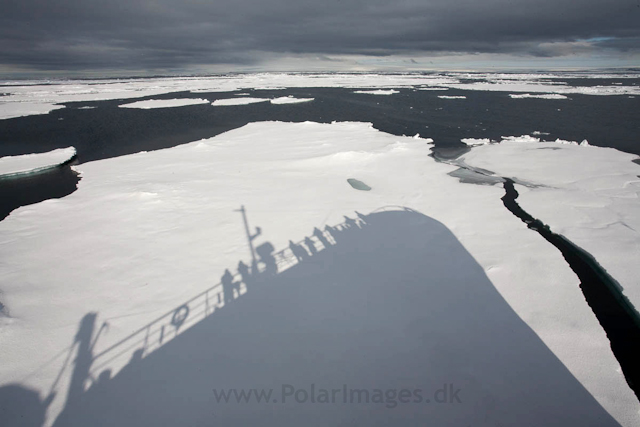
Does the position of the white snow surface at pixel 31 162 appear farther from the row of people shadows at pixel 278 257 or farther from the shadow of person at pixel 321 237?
the shadow of person at pixel 321 237

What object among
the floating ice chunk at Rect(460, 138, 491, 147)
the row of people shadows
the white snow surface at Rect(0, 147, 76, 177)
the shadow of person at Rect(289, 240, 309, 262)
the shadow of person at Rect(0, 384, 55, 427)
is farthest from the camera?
the floating ice chunk at Rect(460, 138, 491, 147)

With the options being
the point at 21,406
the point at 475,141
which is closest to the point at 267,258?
the point at 21,406

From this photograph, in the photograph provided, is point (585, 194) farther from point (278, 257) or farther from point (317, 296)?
point (278, 257)

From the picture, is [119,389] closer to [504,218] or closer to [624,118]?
[504,218]

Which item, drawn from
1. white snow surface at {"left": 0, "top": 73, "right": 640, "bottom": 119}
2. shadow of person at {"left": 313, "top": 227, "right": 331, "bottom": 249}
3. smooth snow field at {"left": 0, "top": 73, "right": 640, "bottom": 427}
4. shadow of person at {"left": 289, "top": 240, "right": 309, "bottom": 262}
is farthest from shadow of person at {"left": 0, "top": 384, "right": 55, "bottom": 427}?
white snow surface at {"left": 0, "top": 73, "right": 640, "bottom": 119}

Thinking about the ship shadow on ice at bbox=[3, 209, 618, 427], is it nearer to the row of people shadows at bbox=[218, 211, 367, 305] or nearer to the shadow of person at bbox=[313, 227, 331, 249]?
the row of people shadows at bbox=[218, 211, 367, 305]

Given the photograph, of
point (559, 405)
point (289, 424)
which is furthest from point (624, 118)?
point (289, 424)
